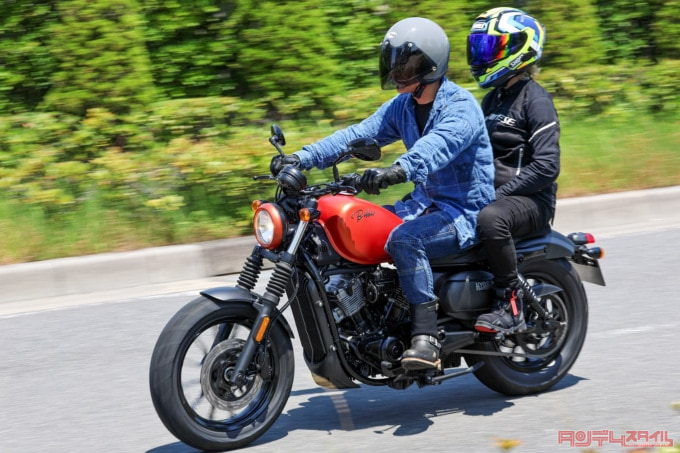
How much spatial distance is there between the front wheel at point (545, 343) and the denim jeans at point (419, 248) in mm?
565

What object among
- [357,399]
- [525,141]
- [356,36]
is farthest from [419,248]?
[356,36]

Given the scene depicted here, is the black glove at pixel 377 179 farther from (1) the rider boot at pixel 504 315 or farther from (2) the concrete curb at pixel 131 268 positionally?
(2) the concrete curb at pixel 131 268

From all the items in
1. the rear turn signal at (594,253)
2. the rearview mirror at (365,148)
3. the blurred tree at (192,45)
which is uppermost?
the rearview mirror at (365,148)

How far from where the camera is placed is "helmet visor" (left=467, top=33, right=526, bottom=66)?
211 inches

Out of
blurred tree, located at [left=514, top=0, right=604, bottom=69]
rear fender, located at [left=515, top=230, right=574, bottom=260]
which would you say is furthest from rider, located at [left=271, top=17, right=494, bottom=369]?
blurred tree, located at [left=514, top=0, right=604, bottom=69]

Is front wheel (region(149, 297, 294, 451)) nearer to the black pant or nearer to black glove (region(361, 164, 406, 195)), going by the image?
black glove (region(361, 164, 406, 195))

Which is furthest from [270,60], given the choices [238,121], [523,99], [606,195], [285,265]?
[285,265]

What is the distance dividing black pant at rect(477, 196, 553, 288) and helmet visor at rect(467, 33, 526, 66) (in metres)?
0.73

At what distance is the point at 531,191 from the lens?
522 cm

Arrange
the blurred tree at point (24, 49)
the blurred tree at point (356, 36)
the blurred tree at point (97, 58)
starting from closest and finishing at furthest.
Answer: the blurred tree at point (97, 58) → the blurred tree at point (24, 49) → the blurred tree at point (356, 36)

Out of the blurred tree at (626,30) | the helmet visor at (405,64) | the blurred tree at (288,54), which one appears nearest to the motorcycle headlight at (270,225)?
the helmet visor at (405,64)

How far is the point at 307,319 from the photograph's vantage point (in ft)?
15.9

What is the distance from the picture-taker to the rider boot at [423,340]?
4.82 m

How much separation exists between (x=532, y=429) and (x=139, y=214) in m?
4.76
